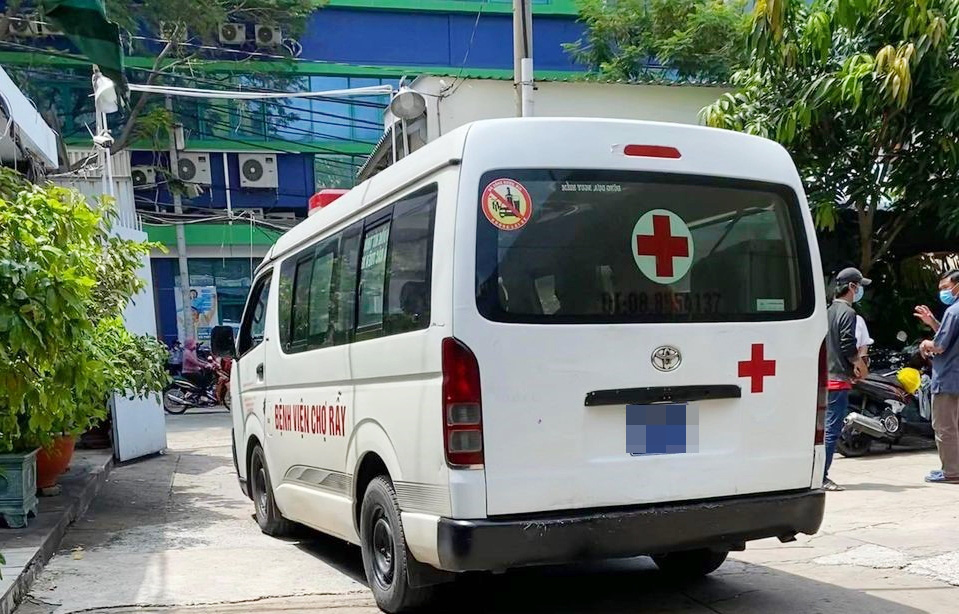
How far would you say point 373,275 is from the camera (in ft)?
13.8

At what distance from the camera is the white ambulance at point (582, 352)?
3393mm

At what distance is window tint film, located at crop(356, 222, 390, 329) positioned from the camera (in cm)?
408

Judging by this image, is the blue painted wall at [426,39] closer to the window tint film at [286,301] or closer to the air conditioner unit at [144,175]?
the air conditioner unit at [144,175]

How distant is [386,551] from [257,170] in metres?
21.8

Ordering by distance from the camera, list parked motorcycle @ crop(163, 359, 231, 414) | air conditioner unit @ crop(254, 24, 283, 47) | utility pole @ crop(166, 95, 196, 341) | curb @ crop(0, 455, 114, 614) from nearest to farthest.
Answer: curb @ crop(0, 455, 114, 614) → parked motorcycle @ crop(163, 359, 231, 414) → utility pole @ crop(166, 95, 196, 341) → air conditioner unit @ crop(254, 24, 283, 47)

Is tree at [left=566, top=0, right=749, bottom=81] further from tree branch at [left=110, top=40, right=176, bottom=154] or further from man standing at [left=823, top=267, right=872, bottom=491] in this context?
tree branch at [left=110, top=40, right=176, bottom=154]

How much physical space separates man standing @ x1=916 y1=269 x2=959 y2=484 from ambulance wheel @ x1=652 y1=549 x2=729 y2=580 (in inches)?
132

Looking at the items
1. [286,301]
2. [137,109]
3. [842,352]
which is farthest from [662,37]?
[286,301]

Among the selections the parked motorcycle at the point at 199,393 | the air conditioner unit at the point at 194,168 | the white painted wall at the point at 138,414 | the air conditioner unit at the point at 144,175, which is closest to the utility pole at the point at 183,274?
the air conditioner unit at the point at 194,168

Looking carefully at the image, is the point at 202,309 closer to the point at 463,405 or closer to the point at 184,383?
the point at 184,383

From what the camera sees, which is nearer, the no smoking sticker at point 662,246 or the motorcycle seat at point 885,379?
the no smoking sticker at point 662,246

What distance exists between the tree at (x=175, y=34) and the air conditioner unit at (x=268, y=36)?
0.16 meters

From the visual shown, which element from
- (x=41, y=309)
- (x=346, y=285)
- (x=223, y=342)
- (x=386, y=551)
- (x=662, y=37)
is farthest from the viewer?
(x=662, y=37)

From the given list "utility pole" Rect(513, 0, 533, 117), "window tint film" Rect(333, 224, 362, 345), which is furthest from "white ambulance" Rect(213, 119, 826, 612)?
"utility pole" Rect(513, 0, 533, 117)
